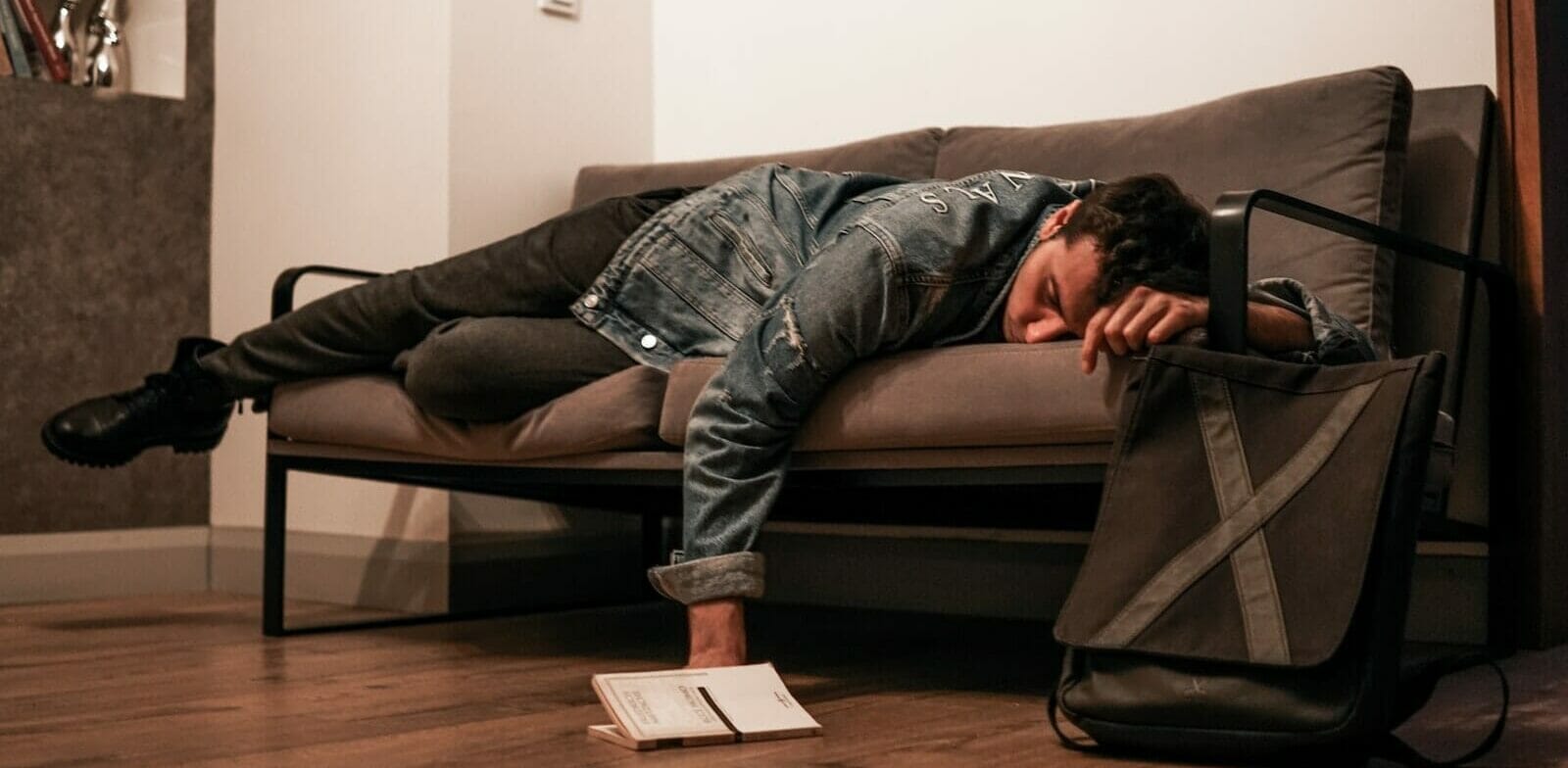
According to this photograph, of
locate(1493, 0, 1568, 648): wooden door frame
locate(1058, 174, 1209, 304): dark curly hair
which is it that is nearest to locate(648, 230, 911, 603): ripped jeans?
locate(1058, 174, 1209, 304): dark curly hair

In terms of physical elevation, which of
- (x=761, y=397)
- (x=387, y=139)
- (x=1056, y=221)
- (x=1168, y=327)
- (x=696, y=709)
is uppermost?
(x=387, y=139)

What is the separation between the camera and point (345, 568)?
3.11 meters

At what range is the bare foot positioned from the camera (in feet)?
5.77

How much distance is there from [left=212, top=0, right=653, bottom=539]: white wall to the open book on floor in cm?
136

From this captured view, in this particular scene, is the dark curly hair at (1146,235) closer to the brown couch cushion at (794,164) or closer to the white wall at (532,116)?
the brown couch cushion at (794,164)

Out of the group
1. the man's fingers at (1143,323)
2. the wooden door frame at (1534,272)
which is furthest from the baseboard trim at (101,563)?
the wooden door frame at (1534,272)

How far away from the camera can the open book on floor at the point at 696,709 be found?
1.57 meters

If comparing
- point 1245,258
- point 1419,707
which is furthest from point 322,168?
point 1419,707

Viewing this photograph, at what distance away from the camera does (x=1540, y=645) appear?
2301mm

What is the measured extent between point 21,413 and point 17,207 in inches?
16.1

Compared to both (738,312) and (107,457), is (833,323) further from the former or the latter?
(107,457)

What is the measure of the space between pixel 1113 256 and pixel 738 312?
2.03 feet

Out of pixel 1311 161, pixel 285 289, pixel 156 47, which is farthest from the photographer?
pixel 156 47

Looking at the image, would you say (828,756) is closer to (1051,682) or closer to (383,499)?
(1051,682)
